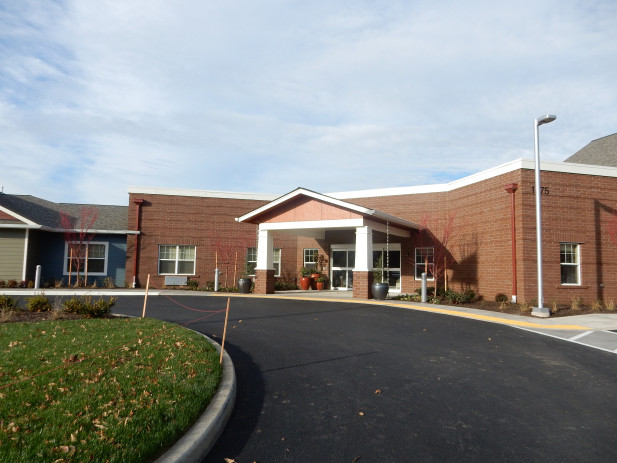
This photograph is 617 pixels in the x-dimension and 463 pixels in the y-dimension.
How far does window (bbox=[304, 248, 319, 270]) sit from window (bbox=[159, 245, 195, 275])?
21.5 ft

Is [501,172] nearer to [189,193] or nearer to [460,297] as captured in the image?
[460,297]

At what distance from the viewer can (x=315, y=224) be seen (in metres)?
18.7

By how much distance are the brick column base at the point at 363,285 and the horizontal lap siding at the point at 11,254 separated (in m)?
17.3

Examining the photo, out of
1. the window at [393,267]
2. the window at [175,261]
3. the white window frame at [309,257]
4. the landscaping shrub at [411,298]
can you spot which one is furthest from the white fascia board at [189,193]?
the landscaping shrub at [411,298]

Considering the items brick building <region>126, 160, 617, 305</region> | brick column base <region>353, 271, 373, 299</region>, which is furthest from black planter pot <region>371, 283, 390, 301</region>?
brick building <region>126, 160, 617, 305</region>

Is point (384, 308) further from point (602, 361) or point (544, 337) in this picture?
point (602, 361)

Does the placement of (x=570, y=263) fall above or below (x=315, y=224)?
below

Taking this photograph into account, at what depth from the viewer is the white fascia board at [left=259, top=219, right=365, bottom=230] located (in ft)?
58.6

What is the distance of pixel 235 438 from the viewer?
→ 4.43m

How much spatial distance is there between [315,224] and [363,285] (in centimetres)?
345

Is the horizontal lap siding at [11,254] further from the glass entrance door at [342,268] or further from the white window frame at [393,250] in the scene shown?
the white window frame at [393,250]

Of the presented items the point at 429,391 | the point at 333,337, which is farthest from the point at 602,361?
the point at 333,337

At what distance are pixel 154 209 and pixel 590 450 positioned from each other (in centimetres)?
2328

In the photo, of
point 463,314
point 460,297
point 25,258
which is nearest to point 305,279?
point 460,297
